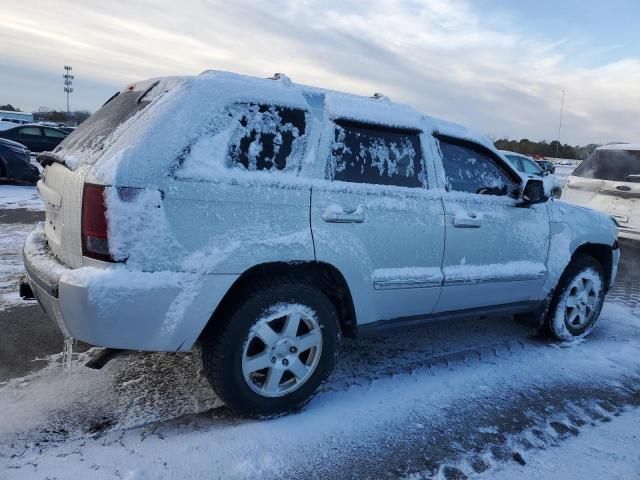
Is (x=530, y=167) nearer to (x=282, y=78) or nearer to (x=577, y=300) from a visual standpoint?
(x=577, y=300)

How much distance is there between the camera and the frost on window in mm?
2793

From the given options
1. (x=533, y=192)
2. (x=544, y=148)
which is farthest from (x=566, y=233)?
(x=544, y=148)

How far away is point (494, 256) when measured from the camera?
385 cm

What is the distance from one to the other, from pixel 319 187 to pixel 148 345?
125 centimetres

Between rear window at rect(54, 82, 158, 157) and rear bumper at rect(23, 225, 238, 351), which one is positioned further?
rear window at rect(54, 82, 158, 157)

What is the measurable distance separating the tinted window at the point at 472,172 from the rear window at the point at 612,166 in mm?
4628

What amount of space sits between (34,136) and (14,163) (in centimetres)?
632

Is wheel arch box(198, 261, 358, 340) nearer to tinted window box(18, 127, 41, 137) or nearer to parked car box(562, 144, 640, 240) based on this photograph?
parked car box(562, 144, 640, 240)

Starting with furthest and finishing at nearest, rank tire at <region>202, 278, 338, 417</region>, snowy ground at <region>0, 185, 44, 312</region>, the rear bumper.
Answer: snowy ground at <region>0, 185, 44, 312</region> → tire at <region>202, 278, 338, 417</region> → the rear bumper

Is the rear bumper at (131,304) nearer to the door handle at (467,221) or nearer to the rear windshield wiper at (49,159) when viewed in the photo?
the rear windshield wiper at (49,159)

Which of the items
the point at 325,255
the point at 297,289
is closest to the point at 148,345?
the point at 297,289

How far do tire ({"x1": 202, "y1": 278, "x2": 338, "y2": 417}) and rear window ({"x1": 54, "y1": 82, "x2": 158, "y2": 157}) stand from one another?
1.17 meters

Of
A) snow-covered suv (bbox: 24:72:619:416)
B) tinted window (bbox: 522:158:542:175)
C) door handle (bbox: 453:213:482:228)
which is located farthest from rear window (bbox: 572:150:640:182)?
tinted window (bbox: 522:158:542:175)

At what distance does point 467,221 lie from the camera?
3623 mm
